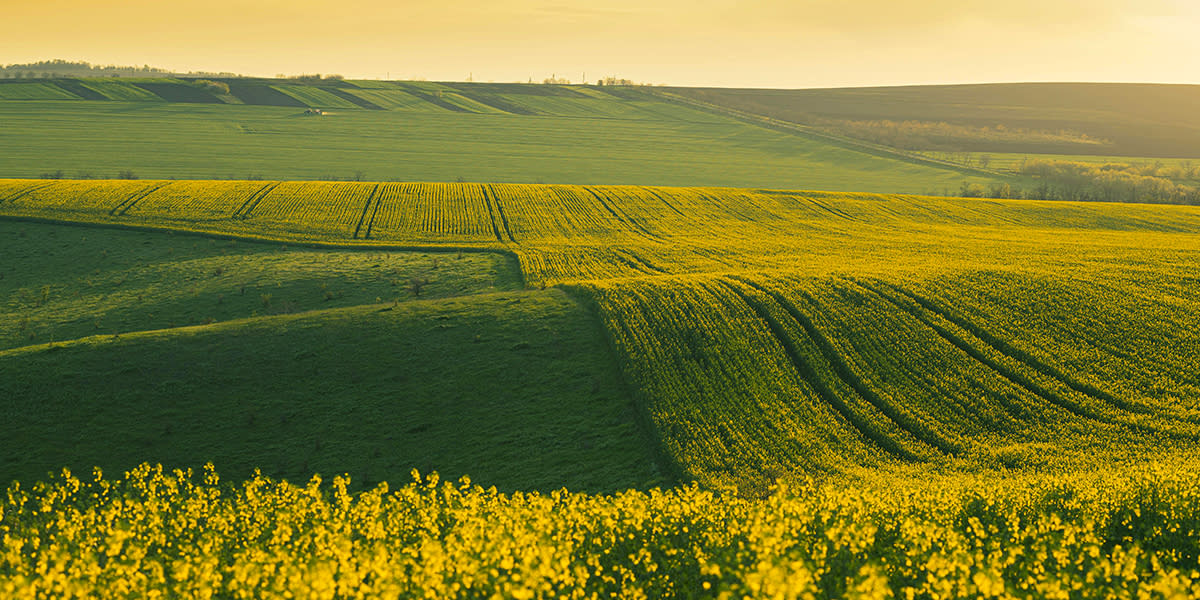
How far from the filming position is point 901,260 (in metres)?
65.2

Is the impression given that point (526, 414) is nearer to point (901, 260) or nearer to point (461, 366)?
point (461, 366)

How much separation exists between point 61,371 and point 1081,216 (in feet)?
329

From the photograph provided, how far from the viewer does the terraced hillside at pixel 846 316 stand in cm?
3316

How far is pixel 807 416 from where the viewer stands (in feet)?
116

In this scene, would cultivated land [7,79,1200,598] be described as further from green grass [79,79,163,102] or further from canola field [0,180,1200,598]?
green grass [79,79,163,102]

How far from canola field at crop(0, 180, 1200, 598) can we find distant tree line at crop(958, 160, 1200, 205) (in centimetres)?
3252

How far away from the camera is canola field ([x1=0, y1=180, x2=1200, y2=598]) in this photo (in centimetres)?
1512

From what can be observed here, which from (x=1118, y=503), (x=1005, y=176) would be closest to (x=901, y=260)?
(x=1118, y=503)

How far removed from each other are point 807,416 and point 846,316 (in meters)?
12.4

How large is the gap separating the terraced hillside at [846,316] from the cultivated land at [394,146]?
126 ft

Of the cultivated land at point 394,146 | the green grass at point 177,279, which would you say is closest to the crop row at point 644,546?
the green grass at point 177,279

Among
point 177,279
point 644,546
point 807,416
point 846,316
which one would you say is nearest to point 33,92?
point 177,279

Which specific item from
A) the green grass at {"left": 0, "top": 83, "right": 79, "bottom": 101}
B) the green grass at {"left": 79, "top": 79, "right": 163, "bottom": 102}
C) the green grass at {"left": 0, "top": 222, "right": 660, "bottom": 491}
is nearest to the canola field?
the green grass at {"left": 0, "top": 222, "right": 660, "bottom": 491}

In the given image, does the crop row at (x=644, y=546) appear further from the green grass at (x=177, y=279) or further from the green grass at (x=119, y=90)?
the green grass at (x=119, y=90)
